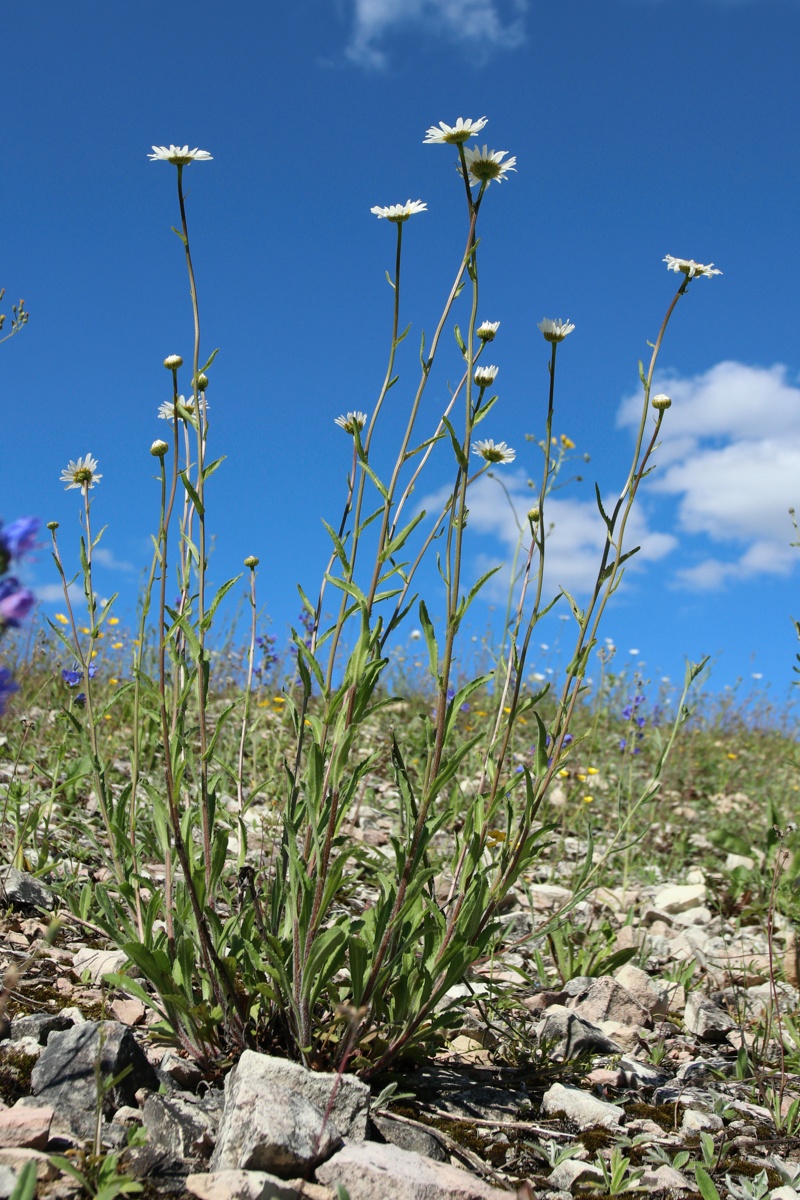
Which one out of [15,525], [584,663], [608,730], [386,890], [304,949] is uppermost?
[608,730]

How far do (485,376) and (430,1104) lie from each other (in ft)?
5.70

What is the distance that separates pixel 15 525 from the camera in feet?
3.60

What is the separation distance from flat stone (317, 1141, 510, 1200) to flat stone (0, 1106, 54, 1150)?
0.51 m

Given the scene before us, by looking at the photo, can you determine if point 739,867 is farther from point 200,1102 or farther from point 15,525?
point 15,525

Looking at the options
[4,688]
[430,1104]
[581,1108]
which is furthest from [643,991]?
[4,688]

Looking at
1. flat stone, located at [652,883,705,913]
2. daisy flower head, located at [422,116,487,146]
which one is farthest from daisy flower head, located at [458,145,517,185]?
flat stone, located at [652,883,705,913]

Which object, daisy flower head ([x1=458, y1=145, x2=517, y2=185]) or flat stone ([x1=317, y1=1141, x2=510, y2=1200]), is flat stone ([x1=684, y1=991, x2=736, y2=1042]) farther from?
daisy flower head ([x1=458, y1=145, x2=517, y2=185])

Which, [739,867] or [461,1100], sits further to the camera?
[739,867]

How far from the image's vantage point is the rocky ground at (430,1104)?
176 cm

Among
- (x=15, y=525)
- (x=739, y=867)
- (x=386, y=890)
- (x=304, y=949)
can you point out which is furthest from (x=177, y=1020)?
(x=739, y=867)

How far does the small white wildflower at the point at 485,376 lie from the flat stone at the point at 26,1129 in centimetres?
178

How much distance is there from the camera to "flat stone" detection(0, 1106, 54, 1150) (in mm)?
1722

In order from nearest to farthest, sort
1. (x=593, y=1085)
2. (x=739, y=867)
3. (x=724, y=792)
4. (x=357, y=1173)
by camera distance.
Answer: (x=357, y=1173), (x=593, y=1085), (x=739, y=867), (x=724, y=792)

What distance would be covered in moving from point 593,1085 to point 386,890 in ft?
2.81
